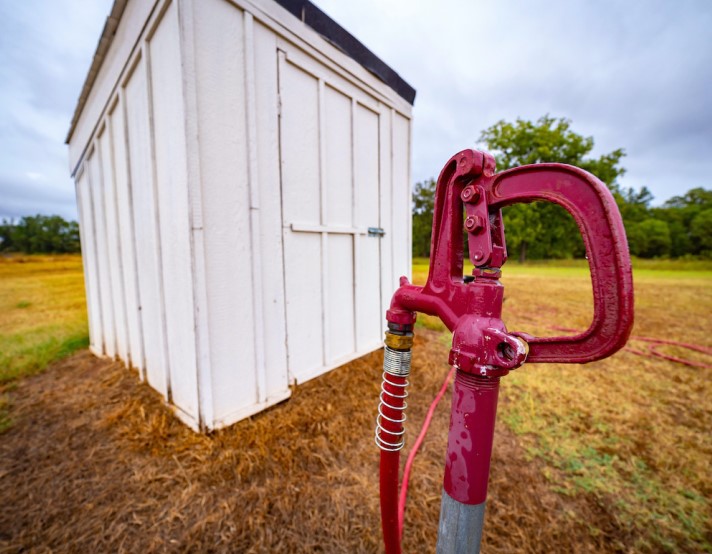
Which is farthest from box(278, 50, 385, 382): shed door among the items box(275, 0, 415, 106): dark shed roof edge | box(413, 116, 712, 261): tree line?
box(413, 116, 712, 261): tree line

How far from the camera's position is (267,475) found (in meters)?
2.00

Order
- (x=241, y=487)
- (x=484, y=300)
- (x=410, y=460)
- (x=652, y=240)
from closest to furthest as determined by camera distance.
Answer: (x=484, y=300), (x=241, y=487), (x=410, y=460), (x=652, y=240)

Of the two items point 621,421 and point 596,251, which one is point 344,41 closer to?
point 596,251

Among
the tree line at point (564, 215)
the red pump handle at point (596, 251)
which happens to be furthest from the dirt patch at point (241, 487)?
the tree line at point (564, 215)

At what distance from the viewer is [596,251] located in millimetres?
739

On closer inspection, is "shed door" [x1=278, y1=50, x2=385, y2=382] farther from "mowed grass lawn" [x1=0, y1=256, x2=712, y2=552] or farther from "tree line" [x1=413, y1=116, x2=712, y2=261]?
"tree line" [x1=413, y1=116, x2=712, y2=261]

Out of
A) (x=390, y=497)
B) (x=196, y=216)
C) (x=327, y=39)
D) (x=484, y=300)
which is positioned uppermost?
(x=327, y=39)

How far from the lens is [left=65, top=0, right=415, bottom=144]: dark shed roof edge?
267 cm

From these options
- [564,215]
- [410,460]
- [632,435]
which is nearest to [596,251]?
[410,460]

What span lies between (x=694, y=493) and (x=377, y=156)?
154 inches

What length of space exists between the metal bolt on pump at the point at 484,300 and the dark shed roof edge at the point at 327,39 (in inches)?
108

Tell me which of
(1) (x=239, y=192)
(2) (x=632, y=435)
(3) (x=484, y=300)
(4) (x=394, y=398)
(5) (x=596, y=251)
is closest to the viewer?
(5) (x=596, y=251)

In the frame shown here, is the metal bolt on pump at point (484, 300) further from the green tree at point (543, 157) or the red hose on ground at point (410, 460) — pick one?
the green tree at point (543, 157)

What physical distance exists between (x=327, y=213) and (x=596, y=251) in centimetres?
259
